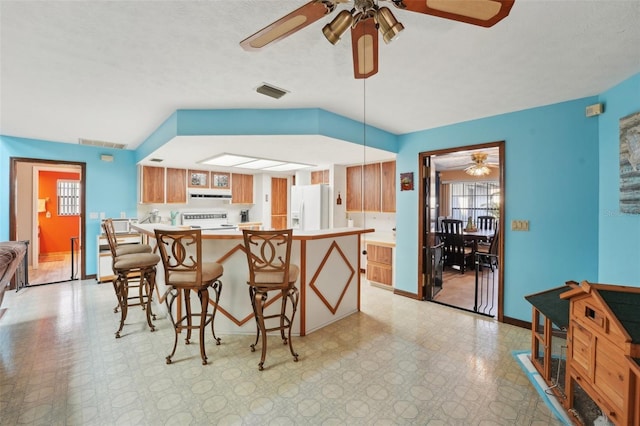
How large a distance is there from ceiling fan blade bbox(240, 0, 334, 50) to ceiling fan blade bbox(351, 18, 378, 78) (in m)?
0.24

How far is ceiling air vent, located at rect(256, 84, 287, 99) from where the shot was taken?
2590 millimetres

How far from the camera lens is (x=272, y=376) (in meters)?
2.21

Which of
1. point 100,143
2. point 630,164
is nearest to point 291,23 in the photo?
point 630,164

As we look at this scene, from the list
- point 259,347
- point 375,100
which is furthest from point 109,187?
point 375,100

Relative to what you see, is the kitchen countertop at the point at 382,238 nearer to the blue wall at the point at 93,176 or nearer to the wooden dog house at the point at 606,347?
the wooden dog house at the point at 606,347

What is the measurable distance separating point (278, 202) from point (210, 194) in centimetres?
172

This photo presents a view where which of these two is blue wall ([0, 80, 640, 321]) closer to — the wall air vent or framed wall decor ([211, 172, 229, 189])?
the wall air vent

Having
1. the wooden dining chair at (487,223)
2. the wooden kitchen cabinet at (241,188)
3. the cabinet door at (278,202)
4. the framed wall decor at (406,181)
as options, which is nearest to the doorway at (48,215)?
the wooden kitchen cabinet at (241,188)

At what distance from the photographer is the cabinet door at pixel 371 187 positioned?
200 inches

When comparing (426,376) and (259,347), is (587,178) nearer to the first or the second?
(426,376)

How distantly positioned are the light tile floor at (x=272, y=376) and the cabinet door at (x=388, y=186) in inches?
83.4

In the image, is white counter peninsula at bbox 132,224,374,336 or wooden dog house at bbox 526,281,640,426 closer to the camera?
wooden dog house at bbox 526,281,640,426

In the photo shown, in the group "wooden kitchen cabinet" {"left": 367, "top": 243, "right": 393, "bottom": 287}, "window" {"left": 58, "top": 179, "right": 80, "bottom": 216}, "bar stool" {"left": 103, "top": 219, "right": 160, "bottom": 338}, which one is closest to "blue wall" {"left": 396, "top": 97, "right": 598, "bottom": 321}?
"wooden kitchen cabinet" {"left": 367, "top": 243, "right": 393, "bottom": 287}

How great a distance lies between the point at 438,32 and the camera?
5.82ft
